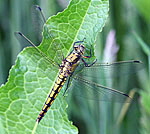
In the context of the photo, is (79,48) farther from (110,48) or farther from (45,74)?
(110,48)

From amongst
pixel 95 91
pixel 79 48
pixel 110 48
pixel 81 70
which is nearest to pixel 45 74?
pixel 79 48

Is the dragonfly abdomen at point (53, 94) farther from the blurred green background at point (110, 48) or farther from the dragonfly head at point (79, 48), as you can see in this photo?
the blurred green background at point (110, 48)

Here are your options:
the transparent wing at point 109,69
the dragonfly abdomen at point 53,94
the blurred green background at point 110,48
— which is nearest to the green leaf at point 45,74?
the dragonfly abdomen at point 53,94

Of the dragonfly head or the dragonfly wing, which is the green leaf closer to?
the dragonfly head

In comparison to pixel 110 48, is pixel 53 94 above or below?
below

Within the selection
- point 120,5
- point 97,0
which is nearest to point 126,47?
point 120,5

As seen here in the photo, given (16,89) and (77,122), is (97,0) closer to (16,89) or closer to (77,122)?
(16,89)
